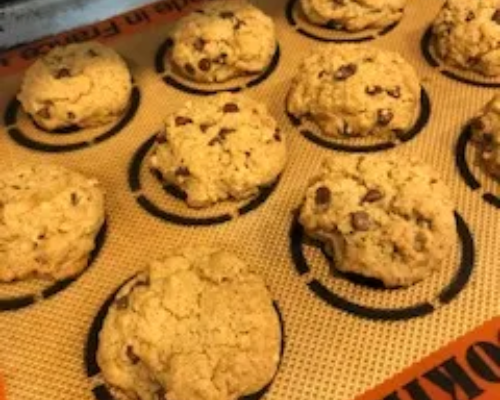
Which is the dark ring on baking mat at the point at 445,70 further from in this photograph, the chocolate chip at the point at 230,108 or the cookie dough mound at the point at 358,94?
the chocolate chip at the point at 230,108

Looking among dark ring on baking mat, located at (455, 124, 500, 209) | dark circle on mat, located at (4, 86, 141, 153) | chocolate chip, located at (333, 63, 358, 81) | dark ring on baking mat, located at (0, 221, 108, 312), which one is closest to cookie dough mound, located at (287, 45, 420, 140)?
chocolate chip, located at (333, 63, 358, 81)

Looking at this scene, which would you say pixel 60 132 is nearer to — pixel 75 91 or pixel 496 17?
pixel 75 91

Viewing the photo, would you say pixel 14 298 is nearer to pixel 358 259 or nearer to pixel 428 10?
pixel 358 259

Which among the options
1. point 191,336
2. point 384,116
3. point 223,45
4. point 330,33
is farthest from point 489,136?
point 191,336

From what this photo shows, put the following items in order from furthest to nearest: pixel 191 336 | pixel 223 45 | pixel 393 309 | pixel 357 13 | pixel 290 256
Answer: pixel 357 13, pixel 223 45, pixel 290 256, pixel 393 309, pixel 191 336

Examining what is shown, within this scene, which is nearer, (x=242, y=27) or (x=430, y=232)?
(x=430, y=232)

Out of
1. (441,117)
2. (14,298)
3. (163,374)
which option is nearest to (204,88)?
(441,117)

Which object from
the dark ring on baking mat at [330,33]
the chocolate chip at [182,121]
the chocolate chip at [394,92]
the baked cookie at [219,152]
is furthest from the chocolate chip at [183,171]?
the dark ring on baking mat at [330,33]
